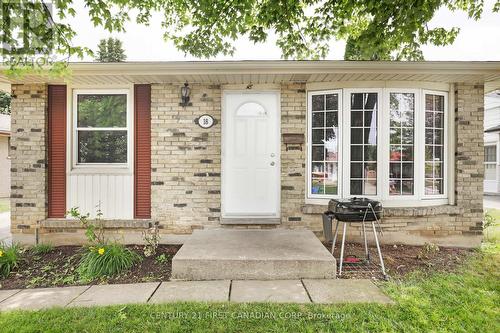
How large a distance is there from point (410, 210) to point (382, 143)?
123cm

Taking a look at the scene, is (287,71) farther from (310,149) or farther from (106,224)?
(106,224)

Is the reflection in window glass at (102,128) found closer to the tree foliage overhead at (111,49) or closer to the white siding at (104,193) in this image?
the white siding at (104,193)

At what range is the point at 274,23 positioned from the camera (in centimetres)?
675

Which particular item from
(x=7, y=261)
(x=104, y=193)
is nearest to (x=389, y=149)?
(x=104, y=193)

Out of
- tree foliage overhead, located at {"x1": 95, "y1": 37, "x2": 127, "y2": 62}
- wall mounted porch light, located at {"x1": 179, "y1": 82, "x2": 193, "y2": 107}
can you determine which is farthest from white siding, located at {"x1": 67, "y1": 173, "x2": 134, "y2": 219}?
tree foliage overhead, located at {"x1": 95, "y1": 37, "x2": 127, "y2": 62}

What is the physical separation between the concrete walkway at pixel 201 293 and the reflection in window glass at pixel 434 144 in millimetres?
2755

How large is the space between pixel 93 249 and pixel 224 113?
296 cm

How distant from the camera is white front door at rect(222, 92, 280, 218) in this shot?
202 inches

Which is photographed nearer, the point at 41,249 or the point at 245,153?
the point at 41,249

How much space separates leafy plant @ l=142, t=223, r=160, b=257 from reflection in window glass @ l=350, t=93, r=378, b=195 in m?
3.49

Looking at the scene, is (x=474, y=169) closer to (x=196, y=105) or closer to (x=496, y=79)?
(x=496, y=79)

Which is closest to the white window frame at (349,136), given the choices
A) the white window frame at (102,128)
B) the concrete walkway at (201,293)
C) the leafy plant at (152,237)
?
the concrete walkway at (201,293)

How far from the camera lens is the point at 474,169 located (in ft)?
16.4

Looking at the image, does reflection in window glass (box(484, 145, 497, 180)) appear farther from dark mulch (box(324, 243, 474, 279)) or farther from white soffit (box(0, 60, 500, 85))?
dark mulch (box(324, 243, 474, 279))
